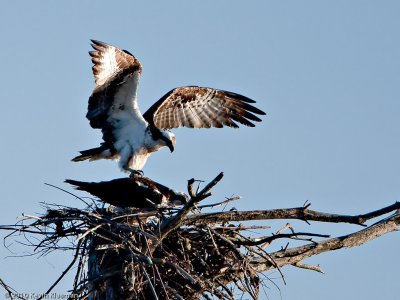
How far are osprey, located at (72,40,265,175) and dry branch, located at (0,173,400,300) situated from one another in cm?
292

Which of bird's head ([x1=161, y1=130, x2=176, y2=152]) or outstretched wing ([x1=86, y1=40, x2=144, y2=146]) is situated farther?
bird's head ([x1=161, y1=130, x2=176, y2=152])

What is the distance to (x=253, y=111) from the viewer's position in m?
12.4

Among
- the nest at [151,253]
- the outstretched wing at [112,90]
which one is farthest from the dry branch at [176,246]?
the outstretched wing at [112,90]

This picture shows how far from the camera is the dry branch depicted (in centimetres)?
762

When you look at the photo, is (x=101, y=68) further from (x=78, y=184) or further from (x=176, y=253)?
(x=176, y=253)

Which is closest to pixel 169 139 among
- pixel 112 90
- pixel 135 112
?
pixel 135 112

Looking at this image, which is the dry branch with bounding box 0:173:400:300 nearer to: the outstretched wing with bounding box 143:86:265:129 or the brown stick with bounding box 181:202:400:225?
the brown stick with bounding box 181:202:400:225

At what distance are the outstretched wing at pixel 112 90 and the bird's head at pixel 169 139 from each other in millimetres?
434

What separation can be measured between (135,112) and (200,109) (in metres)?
1.19

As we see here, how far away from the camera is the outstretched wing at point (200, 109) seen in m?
12.3

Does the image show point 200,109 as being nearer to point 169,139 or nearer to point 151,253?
point 169,139

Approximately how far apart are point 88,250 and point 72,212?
0.51 m

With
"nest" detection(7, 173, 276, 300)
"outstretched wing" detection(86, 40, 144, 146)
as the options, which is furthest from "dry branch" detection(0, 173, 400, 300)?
"outstretched wing" detection(86, 40, 144, 146)

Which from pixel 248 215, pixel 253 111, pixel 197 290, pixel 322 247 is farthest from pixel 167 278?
pixel 253 111
